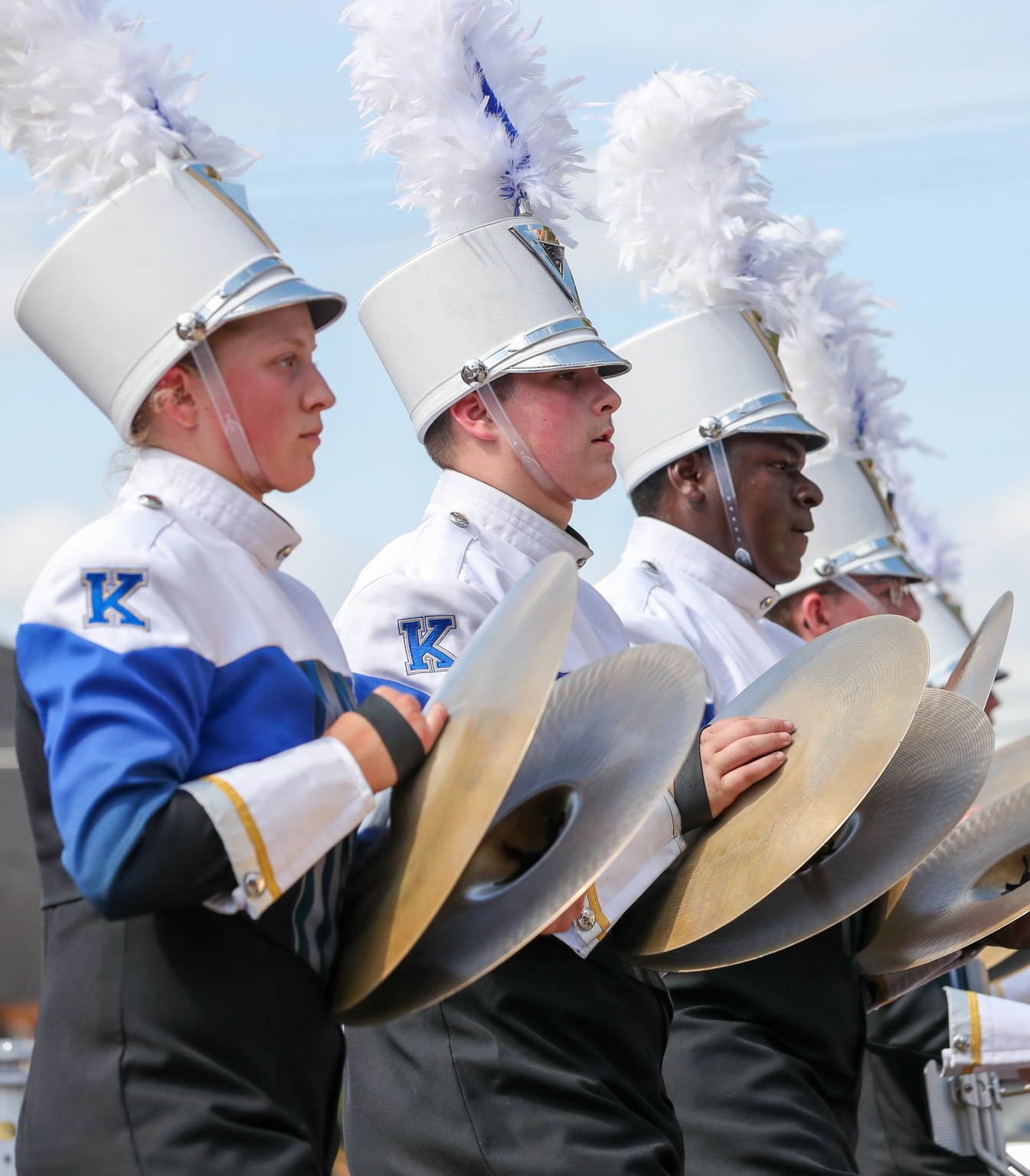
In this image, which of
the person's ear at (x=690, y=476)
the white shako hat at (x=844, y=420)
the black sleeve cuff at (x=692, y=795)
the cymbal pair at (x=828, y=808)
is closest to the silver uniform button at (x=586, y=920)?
the cymbal pair at (x=828, y=808)

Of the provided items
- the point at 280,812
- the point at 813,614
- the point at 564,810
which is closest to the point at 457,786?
the point at 280,812

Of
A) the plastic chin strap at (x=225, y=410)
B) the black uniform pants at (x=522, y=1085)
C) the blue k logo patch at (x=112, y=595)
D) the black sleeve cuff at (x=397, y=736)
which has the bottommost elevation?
the black uniform pants at (x=522, y=1085)

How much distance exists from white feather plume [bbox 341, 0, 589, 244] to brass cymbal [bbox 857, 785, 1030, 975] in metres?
1.48

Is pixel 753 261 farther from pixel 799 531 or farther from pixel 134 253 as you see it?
pixel 134 253

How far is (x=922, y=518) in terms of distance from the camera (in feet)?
21.8

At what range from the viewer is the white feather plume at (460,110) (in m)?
3.42

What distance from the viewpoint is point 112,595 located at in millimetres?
2104

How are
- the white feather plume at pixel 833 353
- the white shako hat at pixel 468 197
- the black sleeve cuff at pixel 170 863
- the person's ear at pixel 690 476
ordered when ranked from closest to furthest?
the black sleeve cuff at pixel 170 863 → the white shako hat at pixel 468 197 → the person's ear at pixel 690 476 → the white feather plume at pixel 833 353

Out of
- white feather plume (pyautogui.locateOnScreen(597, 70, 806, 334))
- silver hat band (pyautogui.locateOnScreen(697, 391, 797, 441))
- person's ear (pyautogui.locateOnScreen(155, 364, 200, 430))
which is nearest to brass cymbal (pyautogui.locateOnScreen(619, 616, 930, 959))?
person's ear (pyautogui.locateOnScreen(155, 364, 200, 430))

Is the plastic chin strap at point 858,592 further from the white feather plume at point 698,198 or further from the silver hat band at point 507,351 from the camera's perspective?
the silver hat band at point 507,351

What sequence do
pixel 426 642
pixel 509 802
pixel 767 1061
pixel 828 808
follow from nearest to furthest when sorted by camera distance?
pixel 509 802 < pixel 828 808 < pixel 426 642 < pixel 767 1061

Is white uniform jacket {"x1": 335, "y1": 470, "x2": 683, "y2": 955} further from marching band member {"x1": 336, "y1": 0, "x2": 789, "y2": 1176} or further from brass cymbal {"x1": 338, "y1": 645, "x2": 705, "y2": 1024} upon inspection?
brass cymbal {"x1": 338, "y1": 645, "x2": 705, "y2": 1024}

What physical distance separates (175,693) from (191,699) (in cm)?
2

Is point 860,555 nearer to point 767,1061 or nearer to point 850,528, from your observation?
point 850,528
